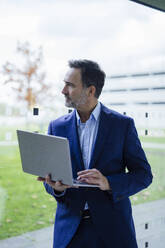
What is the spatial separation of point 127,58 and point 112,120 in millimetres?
1409

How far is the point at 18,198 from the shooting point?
2.36 metres

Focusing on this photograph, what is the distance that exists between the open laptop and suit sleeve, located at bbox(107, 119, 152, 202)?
0.71 ft

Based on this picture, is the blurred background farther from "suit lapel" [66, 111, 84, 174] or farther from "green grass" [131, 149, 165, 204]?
"suit lapel" [66, 111, 84, 174]

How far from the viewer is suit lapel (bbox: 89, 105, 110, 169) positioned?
176 centimetres

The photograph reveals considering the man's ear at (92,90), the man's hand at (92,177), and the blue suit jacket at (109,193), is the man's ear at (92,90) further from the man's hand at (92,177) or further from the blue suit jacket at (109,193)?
the man's hand at (92,177)

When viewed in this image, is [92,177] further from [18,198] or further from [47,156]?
[18,198]

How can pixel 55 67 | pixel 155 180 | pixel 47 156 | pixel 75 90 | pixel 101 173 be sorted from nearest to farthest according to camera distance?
pixel 47 156
pixel 101 173
pixel 75 90
pixel 55 67
pixel 155 180

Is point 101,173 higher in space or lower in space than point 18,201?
higher

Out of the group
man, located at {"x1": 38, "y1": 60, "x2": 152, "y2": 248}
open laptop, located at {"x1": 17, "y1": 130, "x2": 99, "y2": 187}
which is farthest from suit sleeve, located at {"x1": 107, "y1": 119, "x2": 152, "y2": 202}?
open laptop, located at {"x1": 17, "y1": 130, "x2": 99, "y2": 187}

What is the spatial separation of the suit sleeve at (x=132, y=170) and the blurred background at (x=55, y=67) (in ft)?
2.87

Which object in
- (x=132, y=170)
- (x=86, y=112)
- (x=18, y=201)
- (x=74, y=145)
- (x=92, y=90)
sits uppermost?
(x=92, y=90)

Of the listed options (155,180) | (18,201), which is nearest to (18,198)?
(18,201)

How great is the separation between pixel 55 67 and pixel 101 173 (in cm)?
113

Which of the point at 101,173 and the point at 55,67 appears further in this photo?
the point at 55,67
